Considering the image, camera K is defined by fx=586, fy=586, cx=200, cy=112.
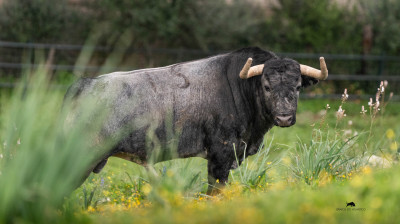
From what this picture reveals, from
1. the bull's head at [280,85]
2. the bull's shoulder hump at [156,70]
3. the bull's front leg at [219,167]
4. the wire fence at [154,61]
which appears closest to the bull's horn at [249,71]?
the bull's head at [280,85]

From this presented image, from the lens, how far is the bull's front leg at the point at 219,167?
250 inches

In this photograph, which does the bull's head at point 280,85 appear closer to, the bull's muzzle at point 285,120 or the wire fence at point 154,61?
the bull's muzzle at point 285,120

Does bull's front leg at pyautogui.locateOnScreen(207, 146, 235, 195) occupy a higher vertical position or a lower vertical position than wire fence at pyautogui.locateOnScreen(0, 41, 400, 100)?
lower

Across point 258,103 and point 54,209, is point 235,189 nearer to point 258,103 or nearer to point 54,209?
point 258,103

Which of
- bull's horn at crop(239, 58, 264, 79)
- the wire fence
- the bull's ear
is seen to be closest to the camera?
bull's horn at crop(239, 58, 264, 79)

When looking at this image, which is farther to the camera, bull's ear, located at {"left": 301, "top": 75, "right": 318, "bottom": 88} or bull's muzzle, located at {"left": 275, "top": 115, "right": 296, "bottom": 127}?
bull's ear, located at {"left": 301, "top": 75, "right": 318, "bottom": 88}

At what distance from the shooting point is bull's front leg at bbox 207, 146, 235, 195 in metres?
6.35

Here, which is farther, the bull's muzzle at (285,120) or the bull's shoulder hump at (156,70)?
the bull's shoulder hump at (156,70)

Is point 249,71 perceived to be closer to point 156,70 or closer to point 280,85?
point 280,85

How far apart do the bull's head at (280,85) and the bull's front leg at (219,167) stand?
65 centimetres

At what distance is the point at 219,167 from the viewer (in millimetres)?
6383

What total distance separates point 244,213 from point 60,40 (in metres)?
13.8

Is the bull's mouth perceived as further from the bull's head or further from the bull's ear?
the bull's ear

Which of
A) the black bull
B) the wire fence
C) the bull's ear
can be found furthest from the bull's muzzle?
the wire fence
